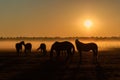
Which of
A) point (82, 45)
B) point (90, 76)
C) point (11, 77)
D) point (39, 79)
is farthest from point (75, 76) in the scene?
point (82, 45)

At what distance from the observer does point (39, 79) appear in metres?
18.0

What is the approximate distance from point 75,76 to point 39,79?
2128 mm

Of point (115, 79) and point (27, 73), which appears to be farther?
point (27, 73)

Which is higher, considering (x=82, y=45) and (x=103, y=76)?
(x=82, y=45)

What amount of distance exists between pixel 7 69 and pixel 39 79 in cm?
493

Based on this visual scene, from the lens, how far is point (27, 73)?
20.3 meters

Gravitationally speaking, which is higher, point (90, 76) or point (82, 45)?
point (82, 45)

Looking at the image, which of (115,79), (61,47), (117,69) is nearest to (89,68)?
(117,69)

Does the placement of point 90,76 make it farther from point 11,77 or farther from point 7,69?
point 7,69

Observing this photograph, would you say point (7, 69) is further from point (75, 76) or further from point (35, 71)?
point (75, 76)

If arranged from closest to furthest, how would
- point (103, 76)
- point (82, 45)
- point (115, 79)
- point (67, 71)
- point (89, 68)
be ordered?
point (115, 79) < point (103, 76) < point (67, 71) < point (89, 68) < point (82, 45)

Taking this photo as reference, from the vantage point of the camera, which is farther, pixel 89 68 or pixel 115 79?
pixel 89 68

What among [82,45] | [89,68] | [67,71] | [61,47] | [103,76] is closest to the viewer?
[103,76]

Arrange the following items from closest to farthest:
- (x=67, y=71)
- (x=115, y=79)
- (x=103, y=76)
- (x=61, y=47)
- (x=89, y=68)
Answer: (x=115, y=79), (x=103, y=76), (x=67, y=71), (x=89, y=68), (x=61, y=47)
